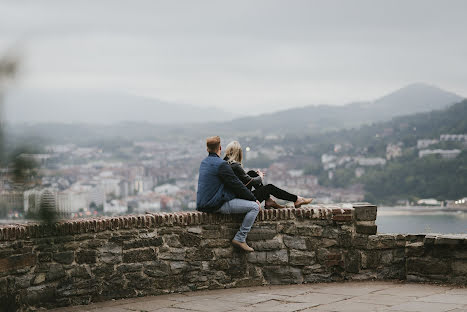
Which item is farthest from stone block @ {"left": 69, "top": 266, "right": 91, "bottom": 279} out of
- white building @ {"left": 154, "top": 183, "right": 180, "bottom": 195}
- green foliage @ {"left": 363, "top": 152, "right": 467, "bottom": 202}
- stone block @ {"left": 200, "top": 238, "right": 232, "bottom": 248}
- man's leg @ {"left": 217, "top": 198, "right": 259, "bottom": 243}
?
white building @ {"left": 154, "top": 183, "right": 180, "bottom": 195}

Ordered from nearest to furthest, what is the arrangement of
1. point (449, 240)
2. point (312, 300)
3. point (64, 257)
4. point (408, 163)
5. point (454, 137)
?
point (312, 300) < point (64, 257) < point (449, 240) < point (454, 137) < point (408, 163)

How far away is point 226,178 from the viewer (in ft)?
19.6

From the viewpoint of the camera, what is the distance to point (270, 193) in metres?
6.39

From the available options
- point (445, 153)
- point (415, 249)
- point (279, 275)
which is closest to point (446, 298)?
point (415, 249)

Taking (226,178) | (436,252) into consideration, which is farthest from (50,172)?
(436,252)

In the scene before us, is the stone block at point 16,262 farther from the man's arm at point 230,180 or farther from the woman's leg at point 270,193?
the woman's leg at point 270,193

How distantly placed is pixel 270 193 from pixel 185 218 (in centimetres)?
107

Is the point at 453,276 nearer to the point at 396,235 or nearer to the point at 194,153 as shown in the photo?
the point at 396,235

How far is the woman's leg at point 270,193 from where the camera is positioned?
629cm

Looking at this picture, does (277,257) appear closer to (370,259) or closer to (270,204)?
(270,204)

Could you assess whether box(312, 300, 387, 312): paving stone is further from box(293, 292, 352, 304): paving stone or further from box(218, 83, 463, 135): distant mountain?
box(218, 83, 463, 135): distant mountain

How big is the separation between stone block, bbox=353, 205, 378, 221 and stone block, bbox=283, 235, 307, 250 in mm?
658

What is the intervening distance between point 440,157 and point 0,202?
46.3 metres

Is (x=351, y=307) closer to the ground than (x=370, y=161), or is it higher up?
closer to the ground
